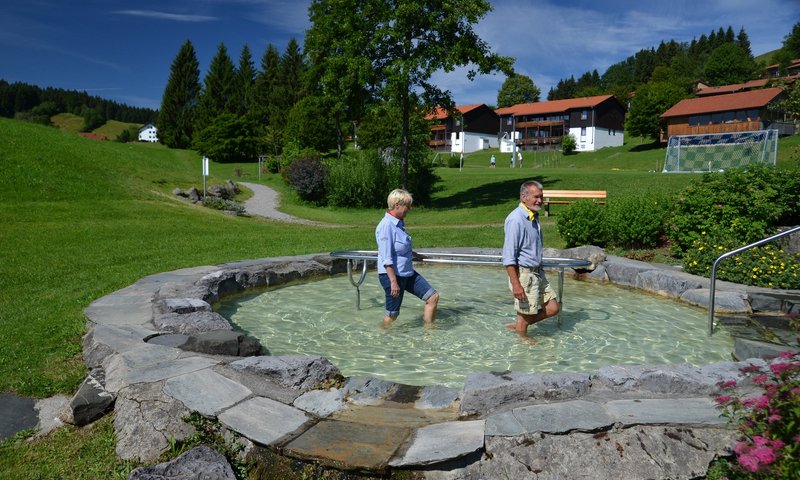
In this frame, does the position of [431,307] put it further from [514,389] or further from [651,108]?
[651,108]

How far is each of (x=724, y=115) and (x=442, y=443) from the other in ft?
223

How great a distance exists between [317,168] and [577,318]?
2417cm

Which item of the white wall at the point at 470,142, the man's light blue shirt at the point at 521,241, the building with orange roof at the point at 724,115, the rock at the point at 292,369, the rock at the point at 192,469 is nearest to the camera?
the rock at the point at 192,469

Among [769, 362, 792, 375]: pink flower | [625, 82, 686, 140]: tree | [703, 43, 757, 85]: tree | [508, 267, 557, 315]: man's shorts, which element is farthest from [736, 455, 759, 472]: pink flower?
[703, 43, 757, 85]: tree

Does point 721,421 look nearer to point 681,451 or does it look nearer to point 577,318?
point 681,451

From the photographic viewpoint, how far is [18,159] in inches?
923

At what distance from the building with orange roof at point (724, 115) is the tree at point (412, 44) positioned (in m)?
43.3

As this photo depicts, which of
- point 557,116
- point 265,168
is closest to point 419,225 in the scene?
point 265,168

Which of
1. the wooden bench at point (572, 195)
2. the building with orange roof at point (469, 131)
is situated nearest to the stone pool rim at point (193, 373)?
the wooden bench at point (572, 195)

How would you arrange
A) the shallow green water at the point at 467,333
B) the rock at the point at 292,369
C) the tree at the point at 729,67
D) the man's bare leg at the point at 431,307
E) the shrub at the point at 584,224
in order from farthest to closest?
1. the tree at the point at 729,67
2. the shrub at the point at 584,224
3. the man's bare leg at the point at 431,307
4. the shallow green water at the point at 467,333
5. the rock at the point at 292,369

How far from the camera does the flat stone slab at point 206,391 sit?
398 cm

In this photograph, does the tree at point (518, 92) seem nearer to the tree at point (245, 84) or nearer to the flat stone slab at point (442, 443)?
the tree at point (245, 84)

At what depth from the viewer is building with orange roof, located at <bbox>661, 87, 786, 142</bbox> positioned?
57250mm

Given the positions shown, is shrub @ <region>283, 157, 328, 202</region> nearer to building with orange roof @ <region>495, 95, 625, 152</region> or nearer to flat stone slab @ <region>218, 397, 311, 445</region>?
flat stone slab @ <region>218, 397, 311, 445</region>
